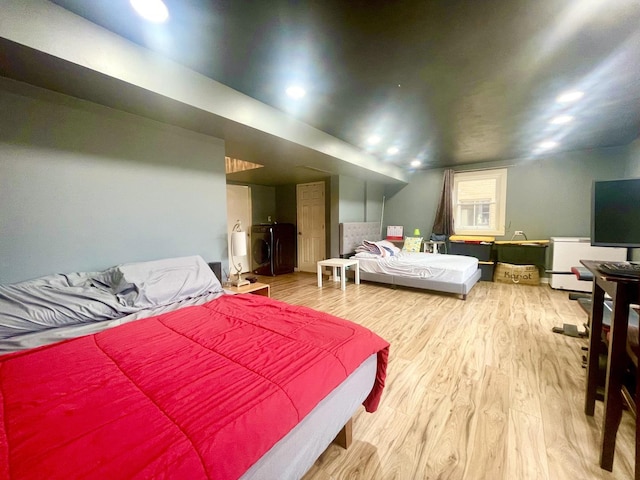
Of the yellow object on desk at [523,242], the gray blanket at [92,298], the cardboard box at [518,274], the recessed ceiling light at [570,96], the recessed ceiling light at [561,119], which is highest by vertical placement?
the recessed ceiling light at [561,119]

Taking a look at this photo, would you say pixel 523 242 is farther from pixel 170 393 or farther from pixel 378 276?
pixel 170 393

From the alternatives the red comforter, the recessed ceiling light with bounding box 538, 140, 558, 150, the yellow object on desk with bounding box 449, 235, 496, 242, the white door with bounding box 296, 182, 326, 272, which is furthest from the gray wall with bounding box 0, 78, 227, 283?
the recessed ceiling light with bounding box 538, 140, 558, 150

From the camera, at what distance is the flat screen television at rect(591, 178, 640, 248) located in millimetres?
1670

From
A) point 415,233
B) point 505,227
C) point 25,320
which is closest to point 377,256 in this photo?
point 415,233

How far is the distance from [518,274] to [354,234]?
3.14 metres

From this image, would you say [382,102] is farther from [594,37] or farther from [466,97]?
[594,37]

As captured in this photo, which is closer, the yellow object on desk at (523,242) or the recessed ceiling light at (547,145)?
the recessed ceiling light at (547,145)

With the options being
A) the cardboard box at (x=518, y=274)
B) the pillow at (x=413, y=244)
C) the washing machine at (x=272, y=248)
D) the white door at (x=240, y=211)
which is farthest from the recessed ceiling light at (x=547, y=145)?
the white door at (x=240, y=211)

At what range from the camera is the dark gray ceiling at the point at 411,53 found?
1.50m

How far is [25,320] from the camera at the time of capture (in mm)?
1501

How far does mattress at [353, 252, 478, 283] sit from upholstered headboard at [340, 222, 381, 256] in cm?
38

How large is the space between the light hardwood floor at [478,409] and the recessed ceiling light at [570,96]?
7.94ft

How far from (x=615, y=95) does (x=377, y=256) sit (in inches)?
135

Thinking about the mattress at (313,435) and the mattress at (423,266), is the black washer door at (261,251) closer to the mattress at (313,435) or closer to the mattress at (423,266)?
the mattress at (423,266)
